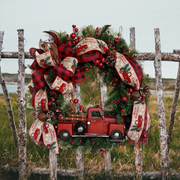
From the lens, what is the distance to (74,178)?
3578 mm

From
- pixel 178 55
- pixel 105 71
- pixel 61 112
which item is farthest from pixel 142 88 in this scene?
pixel 178 55

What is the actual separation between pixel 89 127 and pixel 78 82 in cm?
55

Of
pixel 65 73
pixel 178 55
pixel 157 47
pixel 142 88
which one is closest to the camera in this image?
pixel 65 73

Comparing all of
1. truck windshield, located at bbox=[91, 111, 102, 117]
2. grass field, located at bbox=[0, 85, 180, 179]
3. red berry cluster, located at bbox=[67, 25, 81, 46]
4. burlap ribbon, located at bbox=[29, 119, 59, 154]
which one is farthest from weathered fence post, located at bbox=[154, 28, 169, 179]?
burlap ribbon, located at bbox=[29, 119, 59, 154]

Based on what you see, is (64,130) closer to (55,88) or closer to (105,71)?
(55,88)

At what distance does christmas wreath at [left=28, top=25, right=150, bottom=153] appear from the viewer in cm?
251

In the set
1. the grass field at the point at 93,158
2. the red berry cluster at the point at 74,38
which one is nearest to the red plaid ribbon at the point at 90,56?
the red berry cluster at the point at 74,38

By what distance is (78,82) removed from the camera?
2.60 meters

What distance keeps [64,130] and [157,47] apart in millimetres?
1996

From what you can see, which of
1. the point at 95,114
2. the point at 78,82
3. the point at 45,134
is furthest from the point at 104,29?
the point at 45,134

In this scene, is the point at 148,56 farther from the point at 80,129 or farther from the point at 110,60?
the point at 80,129

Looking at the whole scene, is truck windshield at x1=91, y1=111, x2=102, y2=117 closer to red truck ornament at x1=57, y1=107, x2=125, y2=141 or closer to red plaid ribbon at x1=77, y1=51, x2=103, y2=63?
red truck ornament at x1=57, y1=107, x2=125, y2=141

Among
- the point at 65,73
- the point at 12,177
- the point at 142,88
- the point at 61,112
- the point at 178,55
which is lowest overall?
the point at 12,177

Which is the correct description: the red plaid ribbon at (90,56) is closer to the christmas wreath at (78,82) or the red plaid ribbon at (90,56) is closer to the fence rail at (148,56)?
the christmas wreath at (78,82)
